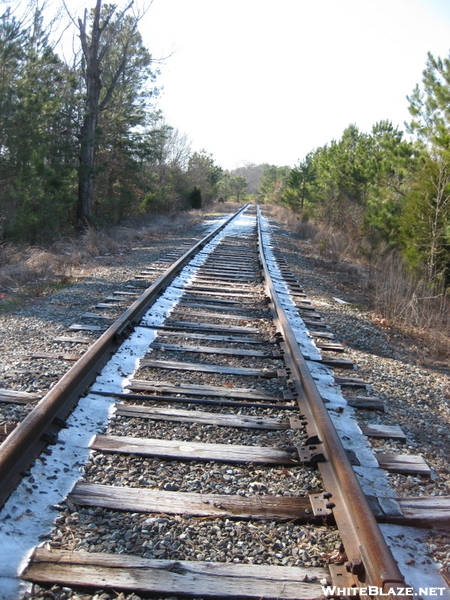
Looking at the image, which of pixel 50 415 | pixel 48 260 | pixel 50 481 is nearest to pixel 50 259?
pixel 48 260

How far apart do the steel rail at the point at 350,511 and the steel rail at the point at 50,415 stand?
1559 mm

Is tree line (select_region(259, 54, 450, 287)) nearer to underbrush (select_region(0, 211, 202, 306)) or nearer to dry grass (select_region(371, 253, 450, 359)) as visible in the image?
dry grass (select_region(371, 253, 450, 359))

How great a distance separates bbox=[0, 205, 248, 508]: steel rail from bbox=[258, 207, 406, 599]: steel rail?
156cm

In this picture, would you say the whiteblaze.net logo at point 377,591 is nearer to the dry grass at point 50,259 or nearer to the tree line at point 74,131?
the dry grass at point 50,259

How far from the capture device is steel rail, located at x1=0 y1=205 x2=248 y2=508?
8.68 ft

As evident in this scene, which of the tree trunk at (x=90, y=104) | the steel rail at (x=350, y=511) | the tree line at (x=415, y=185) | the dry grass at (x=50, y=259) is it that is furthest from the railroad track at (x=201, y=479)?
the tree trunk at (x=90, y=104)

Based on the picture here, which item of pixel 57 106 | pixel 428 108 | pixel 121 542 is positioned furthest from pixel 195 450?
pixel 428 108

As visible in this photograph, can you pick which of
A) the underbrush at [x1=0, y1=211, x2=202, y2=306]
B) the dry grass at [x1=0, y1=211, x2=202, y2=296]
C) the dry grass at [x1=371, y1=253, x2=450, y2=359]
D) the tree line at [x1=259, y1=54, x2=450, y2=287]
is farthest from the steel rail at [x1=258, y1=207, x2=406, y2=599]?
the tree line at [x1=259, y1=54, x2=450, y2=287]

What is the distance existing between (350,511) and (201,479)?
82 cm

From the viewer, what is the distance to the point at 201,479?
2873 mm

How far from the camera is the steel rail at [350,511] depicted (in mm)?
2031

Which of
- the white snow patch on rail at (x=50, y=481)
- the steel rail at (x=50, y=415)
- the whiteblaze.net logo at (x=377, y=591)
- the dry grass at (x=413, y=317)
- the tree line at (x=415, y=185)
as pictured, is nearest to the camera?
the whiteblaze.net logo at (x=377, y=591)

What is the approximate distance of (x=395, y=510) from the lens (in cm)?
267

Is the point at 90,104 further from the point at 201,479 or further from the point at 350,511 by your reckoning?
the point at 350,511
